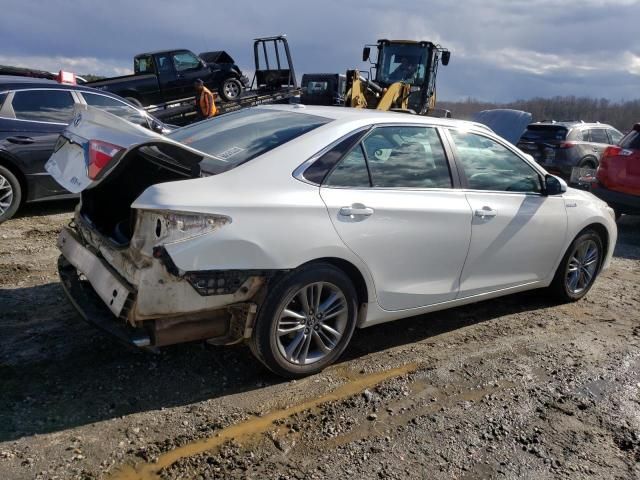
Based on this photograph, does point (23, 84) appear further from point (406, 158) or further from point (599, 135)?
point (599, 135)

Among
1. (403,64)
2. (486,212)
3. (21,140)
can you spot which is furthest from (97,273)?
(403,64)

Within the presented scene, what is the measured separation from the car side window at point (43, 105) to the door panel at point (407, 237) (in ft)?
16.7

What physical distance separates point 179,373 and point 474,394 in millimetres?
1857

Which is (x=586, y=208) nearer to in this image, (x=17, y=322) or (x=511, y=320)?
(x=511, y=320)

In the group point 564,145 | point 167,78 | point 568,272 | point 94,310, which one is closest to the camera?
point 94,310

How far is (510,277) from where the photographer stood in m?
4.44

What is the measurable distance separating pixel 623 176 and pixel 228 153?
719 centimetres

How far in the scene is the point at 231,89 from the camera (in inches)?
703

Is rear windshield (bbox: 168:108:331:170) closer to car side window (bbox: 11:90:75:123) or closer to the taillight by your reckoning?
the taillight

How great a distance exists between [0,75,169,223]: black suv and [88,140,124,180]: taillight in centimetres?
401

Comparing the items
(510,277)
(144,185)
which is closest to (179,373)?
(144,185)

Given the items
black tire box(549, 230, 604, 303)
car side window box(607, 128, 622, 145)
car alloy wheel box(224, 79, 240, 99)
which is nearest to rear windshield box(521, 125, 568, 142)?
car side window box(607, 128, 622, 145)

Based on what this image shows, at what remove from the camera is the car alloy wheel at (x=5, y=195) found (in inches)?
250

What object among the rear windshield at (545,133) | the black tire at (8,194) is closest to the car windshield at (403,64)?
the rear windshield at (545,133)
